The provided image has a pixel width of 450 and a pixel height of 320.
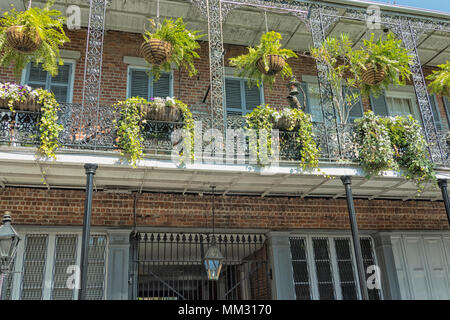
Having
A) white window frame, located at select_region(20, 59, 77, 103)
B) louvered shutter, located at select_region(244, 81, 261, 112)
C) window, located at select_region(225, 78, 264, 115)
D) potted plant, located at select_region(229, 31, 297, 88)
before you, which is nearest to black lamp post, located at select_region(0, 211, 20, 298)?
white window frame, located at select_region(20, 59, 77, 103)

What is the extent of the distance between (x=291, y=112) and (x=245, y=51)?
3.05 metres

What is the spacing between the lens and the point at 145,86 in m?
9.04

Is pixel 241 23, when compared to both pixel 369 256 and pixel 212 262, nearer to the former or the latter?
pixel 212 262

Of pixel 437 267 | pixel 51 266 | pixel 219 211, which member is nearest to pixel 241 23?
pixel 219 211

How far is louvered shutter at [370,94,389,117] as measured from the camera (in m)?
10.2

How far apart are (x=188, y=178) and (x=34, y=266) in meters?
3.15

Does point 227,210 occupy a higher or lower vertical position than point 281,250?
higher

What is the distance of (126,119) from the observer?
21.8 feet

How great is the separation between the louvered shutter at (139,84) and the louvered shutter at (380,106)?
538 centimetres

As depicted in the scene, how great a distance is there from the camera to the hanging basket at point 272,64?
753 centimetres

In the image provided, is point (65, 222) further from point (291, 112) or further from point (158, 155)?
point (291, 112)

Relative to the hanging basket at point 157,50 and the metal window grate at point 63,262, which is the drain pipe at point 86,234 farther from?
the hanging basket at point 157,50
